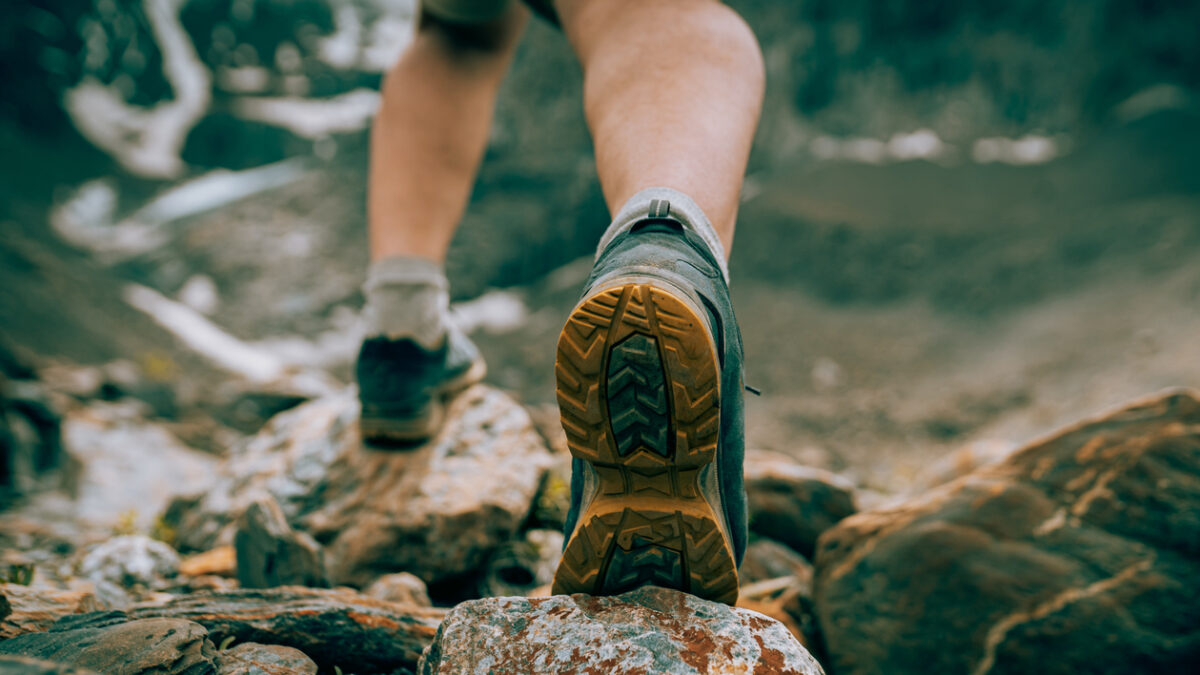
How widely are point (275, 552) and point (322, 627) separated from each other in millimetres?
366

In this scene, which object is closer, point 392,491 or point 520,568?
point 520,568

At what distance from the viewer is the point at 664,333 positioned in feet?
2.37

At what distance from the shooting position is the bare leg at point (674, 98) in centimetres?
90

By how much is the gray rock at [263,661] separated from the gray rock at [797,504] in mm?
1285

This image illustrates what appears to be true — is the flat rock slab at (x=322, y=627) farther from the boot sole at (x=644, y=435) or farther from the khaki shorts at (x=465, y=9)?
the khaki shorts at (x=465, y=9)

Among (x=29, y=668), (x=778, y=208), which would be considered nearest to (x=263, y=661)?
(x=29, y=668)

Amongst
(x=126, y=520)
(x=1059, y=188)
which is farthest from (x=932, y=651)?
(x=1059, y=188)

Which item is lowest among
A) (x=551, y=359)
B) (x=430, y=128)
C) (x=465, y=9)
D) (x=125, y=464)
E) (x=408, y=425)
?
(x=408, y=425)

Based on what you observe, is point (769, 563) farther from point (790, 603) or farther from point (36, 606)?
point (36, 606)

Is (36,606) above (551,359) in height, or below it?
below

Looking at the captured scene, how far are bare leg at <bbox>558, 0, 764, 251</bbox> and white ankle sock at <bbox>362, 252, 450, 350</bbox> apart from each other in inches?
25.3

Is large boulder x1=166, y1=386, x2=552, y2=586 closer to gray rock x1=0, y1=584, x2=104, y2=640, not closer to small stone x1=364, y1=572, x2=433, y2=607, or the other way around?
small stone x1=364, y1=572, x2=433, y2=607

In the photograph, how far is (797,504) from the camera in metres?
1.88

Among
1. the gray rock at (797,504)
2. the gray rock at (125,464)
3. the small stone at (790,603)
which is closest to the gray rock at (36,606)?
the small stone at (790,603)
